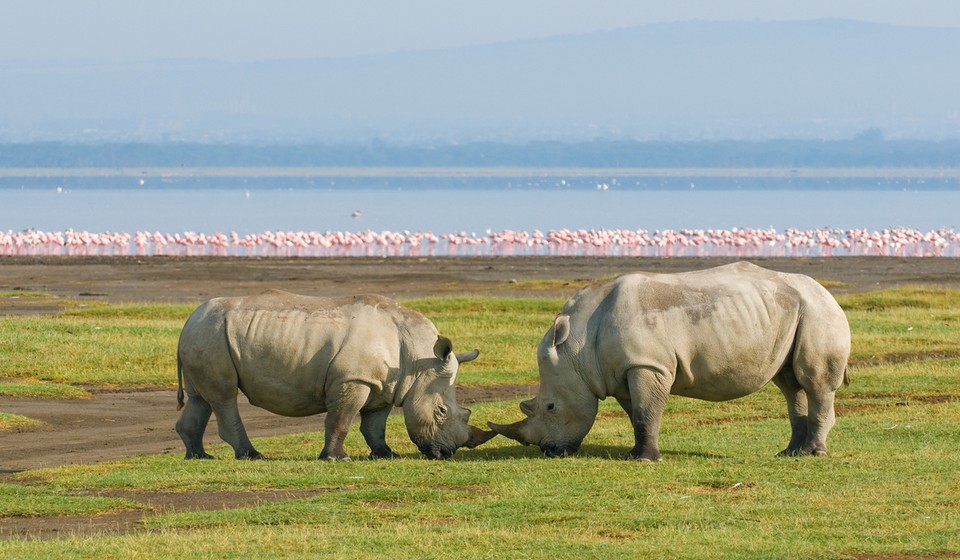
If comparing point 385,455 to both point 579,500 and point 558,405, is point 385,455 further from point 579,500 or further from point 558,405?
point 579,500

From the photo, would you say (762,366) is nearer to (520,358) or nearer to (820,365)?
(820,365)

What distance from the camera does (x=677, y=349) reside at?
1603 centimetres

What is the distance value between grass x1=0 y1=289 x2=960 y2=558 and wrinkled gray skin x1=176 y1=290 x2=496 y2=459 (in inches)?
15.6

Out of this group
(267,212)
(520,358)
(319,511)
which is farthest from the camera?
(267,212)

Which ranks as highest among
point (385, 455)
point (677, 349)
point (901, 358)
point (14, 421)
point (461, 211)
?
point (677, 349)

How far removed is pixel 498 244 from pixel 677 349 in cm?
6358

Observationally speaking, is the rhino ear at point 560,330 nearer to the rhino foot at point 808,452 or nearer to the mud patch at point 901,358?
the rhino foot at point 808,452

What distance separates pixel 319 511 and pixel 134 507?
1683 millimetres

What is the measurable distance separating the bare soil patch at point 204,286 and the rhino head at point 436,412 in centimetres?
233

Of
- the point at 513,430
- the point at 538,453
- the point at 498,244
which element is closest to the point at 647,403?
the point at 513,430

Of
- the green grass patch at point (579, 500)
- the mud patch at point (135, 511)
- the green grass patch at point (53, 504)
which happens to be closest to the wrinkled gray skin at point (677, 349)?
the green grass patch at point (579, 500)

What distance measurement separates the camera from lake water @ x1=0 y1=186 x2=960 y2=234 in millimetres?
114188

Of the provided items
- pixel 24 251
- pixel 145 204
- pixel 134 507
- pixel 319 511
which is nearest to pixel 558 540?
pixel 319 511

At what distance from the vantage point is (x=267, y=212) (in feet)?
445
